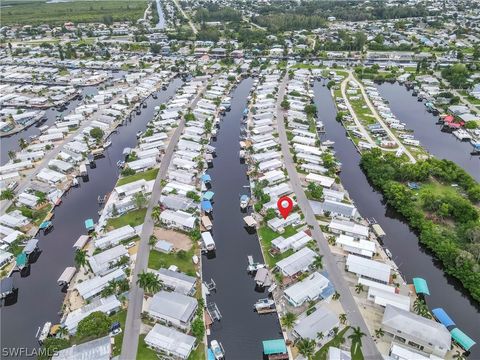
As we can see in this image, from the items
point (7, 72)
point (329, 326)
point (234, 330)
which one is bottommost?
point (234, 330)

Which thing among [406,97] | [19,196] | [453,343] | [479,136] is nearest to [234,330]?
[453,343]

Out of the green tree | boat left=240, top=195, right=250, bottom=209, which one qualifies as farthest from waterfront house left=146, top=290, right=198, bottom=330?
boat left=240, top=195, right=250, bottom=209

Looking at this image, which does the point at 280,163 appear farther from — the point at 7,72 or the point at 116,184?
the point at 7,72

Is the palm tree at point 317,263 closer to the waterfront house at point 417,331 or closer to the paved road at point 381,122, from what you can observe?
the waterfront house at point 417,331

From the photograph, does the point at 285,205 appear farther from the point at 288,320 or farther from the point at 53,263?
the point at 53,263

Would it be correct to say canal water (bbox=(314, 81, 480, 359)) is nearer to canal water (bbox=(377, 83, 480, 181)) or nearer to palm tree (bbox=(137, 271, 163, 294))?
canal water (bbox=(377, 83, 480, 181))

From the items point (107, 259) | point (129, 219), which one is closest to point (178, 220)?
point (129, 219)
